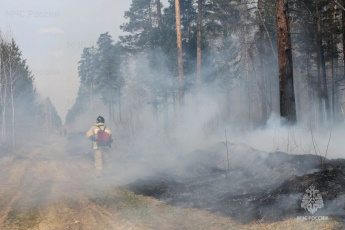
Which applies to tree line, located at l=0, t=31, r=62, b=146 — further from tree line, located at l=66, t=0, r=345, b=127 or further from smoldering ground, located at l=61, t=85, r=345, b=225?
smoldering ground, located at l=61, t=85, r=345, b=225

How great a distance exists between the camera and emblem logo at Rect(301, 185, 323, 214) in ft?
14.8

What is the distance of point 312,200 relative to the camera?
4.72 meters

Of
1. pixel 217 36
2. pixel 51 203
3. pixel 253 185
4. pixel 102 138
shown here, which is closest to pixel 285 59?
pixel 253 185

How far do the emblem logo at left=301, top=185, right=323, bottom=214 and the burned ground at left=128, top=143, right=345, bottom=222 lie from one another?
0.07 meters

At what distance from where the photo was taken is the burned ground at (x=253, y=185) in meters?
4.83

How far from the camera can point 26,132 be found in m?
39.6

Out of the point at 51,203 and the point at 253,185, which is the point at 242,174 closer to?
the point at 253,185

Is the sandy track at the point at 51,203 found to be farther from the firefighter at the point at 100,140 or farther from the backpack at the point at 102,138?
the backpack at the point at 102,138

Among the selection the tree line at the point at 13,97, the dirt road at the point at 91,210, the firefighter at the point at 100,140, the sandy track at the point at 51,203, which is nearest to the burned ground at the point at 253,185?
the dirt road at the point at 91,210

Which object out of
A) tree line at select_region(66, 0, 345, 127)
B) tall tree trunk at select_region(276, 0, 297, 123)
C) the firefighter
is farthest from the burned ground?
tree line at select_region(66, 0, 345, 127)

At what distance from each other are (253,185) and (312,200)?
6.26 ft

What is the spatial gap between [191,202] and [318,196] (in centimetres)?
240

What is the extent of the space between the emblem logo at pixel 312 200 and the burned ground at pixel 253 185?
2.7 inches

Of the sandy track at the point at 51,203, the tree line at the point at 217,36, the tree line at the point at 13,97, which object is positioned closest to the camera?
the sandy track at the point at 51,203
